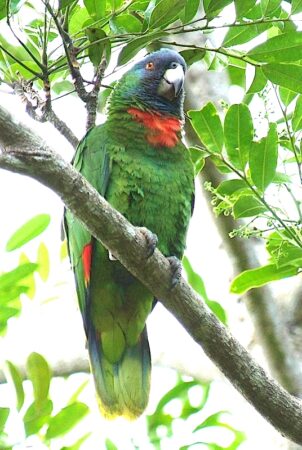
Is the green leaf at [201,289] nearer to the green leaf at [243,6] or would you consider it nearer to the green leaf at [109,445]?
the green leaf at [109,445]

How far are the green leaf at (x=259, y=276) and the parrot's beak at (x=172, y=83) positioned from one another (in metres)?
0.96

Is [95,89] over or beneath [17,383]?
over

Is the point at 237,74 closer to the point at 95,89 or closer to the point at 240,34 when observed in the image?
the point at 240,34

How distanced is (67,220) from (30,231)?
0.44 ft

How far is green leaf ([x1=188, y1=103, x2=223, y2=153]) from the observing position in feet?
7.18

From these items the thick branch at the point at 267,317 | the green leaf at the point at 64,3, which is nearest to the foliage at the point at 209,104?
the green leaf at the point at 64,3

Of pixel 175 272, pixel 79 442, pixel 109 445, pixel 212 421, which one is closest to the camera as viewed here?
pixel 175 272

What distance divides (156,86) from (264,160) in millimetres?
1103

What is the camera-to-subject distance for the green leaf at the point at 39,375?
221 cm

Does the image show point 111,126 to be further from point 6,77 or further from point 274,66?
point 274,66

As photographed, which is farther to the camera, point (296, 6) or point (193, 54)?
point (193, 54)

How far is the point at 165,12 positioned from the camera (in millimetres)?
1938

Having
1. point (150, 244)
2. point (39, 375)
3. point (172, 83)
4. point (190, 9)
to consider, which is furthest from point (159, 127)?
point (39, 375)

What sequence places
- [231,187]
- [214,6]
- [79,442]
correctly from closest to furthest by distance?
[214,6] → [231,187] → [79,442]
